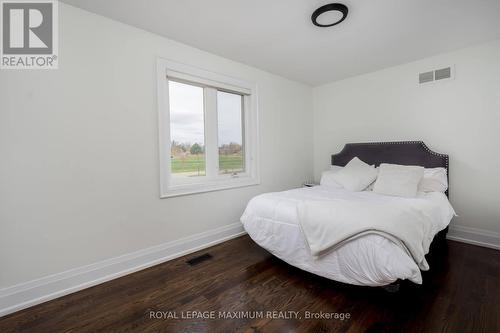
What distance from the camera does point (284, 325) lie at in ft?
4.95

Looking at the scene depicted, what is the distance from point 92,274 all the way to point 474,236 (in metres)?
4.41

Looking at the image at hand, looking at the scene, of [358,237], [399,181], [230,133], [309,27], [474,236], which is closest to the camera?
[358,237]

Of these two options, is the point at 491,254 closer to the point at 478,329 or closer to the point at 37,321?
the point at 478,329

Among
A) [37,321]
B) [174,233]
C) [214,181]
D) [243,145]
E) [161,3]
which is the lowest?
[37,321]

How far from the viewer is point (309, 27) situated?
→ 2.34 m

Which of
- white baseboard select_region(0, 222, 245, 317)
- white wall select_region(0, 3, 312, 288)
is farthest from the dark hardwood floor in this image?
white wall select_region(0, 3, 312, 288)

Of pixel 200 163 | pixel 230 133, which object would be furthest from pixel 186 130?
pixel 230 133

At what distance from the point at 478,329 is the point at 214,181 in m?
2.71

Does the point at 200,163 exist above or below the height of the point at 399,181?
above

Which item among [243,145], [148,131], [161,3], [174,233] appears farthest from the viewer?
[243,145]

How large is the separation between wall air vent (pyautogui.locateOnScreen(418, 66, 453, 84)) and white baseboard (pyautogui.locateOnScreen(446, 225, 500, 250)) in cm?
202

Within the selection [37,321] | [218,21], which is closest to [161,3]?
[218,21]

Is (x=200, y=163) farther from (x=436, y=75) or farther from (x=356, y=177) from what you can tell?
(x=436, y=75)

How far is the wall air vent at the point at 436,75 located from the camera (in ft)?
9.70
